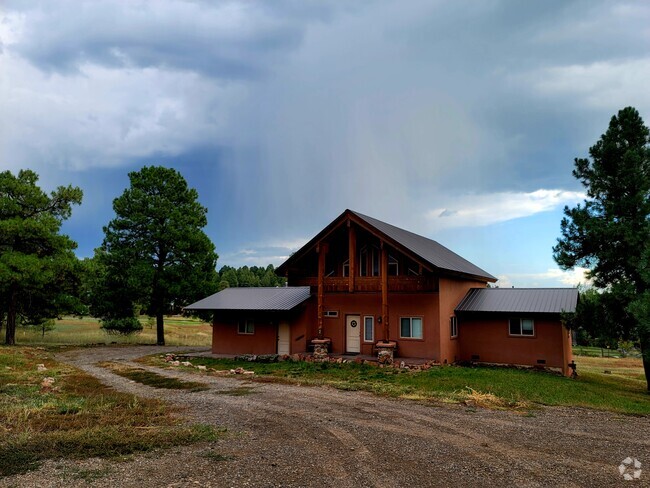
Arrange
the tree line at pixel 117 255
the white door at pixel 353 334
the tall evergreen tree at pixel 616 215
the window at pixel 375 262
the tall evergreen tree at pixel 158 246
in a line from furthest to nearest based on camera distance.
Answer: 1. the tall evergreen tree at pixel 158 246
2. the tree line at pixel 117 255
3. the window at pixel 375 262
4. the white door at pixel 353 334
5. the tall evergreen tree at pixel 616 215

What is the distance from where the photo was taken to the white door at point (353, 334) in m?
22.8

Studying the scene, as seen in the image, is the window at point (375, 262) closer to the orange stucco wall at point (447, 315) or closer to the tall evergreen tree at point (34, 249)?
the orange stucco wall at point (447, 315)

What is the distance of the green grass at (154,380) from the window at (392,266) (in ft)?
37.5

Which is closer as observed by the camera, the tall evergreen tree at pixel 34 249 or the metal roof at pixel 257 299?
the metal roof at pixel 257 299

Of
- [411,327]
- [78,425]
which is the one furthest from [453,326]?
[78,425]

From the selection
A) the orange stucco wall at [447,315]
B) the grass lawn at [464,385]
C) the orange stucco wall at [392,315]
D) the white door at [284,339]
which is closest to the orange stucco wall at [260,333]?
the white door at [284,339]

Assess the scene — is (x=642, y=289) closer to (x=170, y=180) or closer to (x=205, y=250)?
(x=205, y=250)

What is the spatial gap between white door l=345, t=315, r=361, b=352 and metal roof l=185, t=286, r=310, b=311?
3.02m

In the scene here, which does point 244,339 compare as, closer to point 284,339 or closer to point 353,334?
point 284,339

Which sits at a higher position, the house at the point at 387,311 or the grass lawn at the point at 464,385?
the house at the point at 387,311

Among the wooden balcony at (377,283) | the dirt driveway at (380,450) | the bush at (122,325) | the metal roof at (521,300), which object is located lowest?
the dirt driveway at (380,450)

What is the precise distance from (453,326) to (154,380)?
14.6 metres

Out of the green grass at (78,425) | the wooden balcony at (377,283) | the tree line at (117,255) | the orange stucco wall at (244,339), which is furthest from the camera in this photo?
the tree line at (117,255)

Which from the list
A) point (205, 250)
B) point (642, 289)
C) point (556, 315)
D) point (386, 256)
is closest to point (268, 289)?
point (205, 250)
